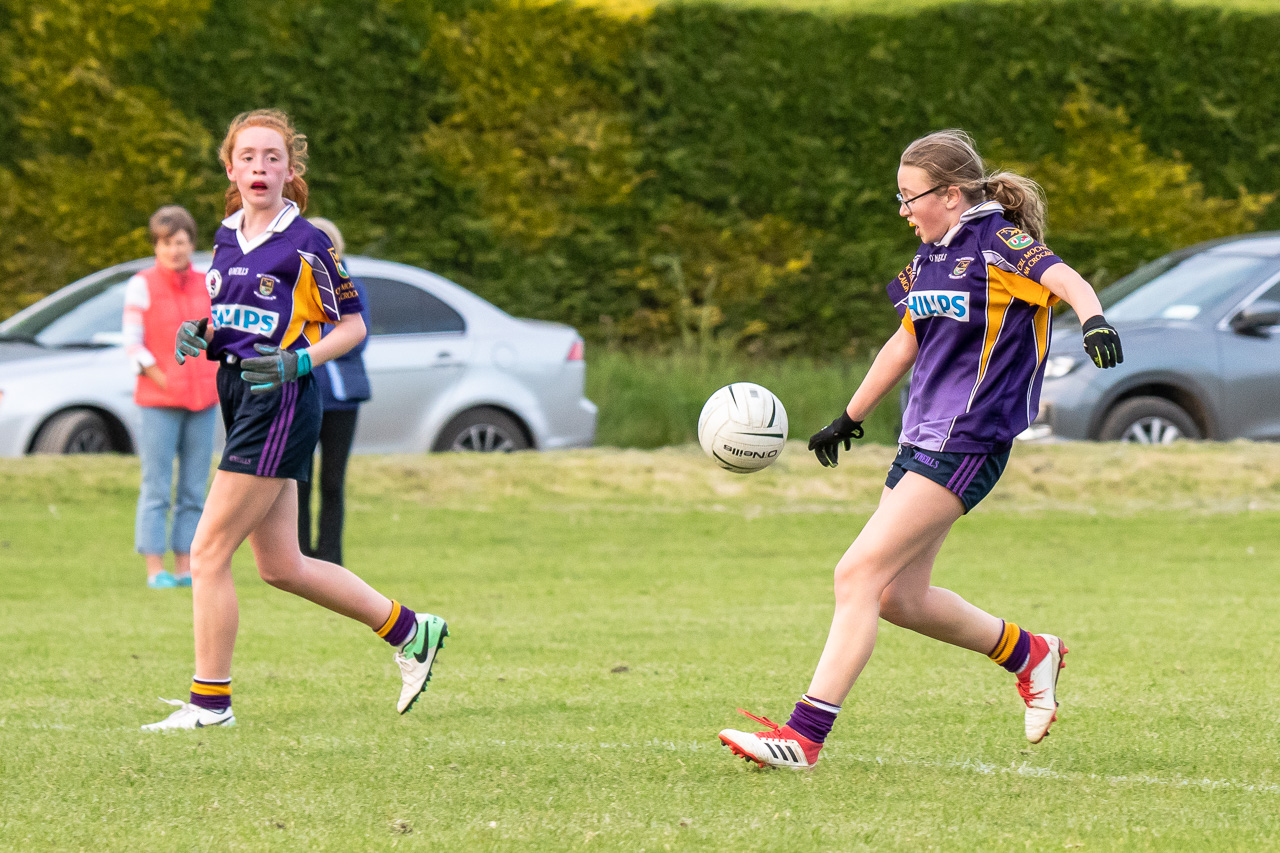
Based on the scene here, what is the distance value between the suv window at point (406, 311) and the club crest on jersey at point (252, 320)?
736 cm

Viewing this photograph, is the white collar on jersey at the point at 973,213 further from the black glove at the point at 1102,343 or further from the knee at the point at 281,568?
the knee at the point at 281,568

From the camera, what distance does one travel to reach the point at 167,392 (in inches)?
352

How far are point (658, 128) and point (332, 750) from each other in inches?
503

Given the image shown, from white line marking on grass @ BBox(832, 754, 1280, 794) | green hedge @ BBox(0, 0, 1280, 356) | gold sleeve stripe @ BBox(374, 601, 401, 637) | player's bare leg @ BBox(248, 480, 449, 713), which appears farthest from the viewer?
green hedge @ BBox(0, 0, 1280, 356)

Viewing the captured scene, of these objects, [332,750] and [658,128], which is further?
[658,128]

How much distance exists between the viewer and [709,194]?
17281 mm

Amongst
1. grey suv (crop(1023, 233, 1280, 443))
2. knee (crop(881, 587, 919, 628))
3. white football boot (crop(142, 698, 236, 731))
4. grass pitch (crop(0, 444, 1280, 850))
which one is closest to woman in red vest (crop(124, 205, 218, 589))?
grass pitch (crop(0, 444, 1280, 850))

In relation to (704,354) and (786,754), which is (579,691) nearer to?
(786,754)

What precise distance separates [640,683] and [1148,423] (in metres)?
7.94

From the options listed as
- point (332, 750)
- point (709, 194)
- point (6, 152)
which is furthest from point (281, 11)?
point (332, 750)

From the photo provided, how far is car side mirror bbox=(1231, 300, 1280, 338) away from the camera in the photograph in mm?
12711

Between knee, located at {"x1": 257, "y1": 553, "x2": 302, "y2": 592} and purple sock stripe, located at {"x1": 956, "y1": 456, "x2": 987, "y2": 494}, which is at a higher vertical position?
purple sock stripe, located at {"x1": 956, "y1": 456, "x2": 987, "y2": 494}

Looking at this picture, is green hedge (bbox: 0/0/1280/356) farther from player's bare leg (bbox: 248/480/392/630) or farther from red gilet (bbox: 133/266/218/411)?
player's bare leg (bbox: 248/480/392/630)

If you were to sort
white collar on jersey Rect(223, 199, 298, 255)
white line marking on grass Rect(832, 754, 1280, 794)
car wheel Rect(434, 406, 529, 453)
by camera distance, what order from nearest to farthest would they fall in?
white line marking on grass Rect(832, 754, 1280, 794) < white collar on jersey Rect(223, 199, 298, 255) < car wheel Rect(434, 406, 529, 453)
